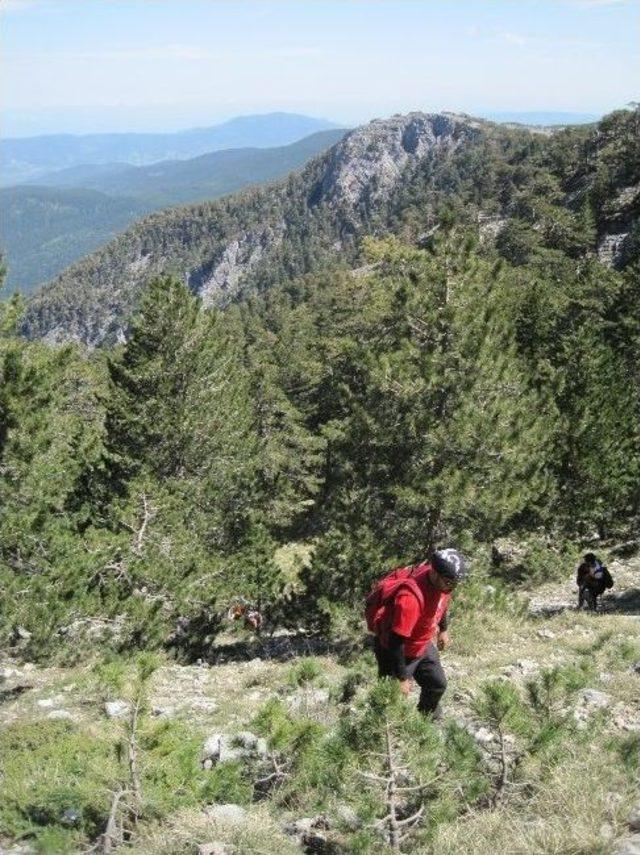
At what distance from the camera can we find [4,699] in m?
10.6

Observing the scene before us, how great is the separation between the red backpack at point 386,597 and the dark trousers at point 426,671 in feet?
0.54

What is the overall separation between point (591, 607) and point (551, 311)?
19681mm

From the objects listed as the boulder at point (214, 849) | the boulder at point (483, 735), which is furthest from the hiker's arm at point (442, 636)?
the boulder at point (214, 849)

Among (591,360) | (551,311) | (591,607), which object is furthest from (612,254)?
(591,607)

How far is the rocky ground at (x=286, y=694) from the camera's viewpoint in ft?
15.9

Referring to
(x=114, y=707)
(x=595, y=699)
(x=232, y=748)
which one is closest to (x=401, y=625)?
(x=232, y=748)

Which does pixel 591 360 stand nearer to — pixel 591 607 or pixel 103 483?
pixel 591 607

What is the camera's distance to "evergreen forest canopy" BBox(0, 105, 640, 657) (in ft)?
40.1

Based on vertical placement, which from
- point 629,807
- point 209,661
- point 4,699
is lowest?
point 209,661

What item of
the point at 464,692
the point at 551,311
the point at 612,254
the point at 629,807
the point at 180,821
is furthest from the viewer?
the point at 612,254

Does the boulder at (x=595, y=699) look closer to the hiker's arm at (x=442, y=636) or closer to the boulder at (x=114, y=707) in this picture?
the hiker's arm at (x=442, y=636)

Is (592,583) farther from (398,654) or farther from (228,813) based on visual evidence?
(228,813)

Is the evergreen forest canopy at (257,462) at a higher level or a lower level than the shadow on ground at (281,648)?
higher

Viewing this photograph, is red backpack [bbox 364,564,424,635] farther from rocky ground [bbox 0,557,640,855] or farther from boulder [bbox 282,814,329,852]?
boulder [bbox 282,814,329,852]
